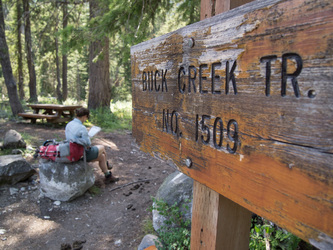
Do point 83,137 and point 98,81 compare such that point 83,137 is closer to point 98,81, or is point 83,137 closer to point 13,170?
point 13,170

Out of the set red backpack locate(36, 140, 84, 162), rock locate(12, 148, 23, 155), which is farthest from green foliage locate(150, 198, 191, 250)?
rock locate(12, 148, 23, 155)

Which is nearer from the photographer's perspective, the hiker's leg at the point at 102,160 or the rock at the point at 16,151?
the hiker's leg at the point at 102,160

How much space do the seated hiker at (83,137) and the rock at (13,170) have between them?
109cm

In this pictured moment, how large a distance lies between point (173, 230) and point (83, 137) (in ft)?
8.06

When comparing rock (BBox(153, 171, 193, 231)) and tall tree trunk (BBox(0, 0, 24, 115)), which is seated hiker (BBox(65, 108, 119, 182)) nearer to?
rock (BBox(153, 171, 193, 231))

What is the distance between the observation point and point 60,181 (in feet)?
14.4

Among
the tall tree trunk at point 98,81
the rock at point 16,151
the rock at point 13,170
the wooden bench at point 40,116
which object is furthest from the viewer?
the tall tree trunk at point 98,81

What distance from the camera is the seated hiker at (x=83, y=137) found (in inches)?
179

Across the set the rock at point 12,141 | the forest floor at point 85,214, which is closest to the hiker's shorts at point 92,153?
the forest floor at point 85,214

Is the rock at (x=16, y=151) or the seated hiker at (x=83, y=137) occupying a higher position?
the seated hiker at (x=83, y=137)

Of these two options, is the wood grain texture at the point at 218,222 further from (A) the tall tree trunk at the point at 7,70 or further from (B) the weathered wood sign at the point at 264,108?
(A) the tall tree trunk at the point at 7,70

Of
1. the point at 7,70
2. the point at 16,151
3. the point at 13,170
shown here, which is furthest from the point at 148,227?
the point at 7,70

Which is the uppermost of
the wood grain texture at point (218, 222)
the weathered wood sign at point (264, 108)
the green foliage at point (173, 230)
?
the weathered wood sign at point (264, 108)

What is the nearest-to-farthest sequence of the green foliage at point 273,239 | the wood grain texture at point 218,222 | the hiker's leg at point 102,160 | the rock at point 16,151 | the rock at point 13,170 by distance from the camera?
the wood grain texture at point 218,222
the green foliage at point 273,239
the rock at point 13,170
the hiker's leg at point 102,160
the rock at point 16,151
